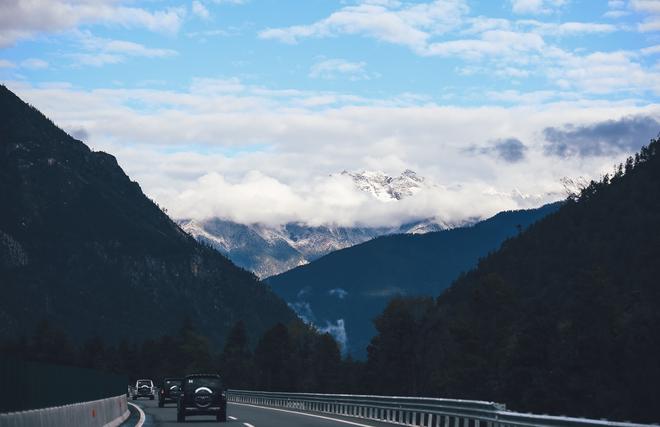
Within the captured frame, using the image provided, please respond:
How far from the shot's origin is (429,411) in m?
33.0

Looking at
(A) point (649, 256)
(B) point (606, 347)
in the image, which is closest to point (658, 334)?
(B) point (606, 347)

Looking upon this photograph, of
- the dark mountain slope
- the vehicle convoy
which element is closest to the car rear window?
the dark mountain slope

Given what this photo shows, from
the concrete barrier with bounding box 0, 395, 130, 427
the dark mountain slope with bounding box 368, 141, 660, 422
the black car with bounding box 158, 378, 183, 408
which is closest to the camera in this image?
the concrete barrier with bounding box 0, 395, 130, 427

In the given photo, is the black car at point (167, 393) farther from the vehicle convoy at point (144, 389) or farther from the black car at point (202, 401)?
the vehicle convoy at point (144, 389)

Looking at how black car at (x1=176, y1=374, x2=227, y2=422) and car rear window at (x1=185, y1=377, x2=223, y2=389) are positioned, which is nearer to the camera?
black car at (x1=176, y1=374, x2=227, y2=422)

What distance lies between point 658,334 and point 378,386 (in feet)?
269

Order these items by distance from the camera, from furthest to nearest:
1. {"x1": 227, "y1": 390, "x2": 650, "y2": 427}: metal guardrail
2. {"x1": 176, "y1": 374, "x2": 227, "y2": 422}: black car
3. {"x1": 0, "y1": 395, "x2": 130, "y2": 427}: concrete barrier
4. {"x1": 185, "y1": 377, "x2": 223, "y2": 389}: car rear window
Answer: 1. {"x1": 185, "y1": 377, "x2": 223, "y2": 389}: car rear window
2. {"x1": 176, "y1": 374, "x2": 227, "y2": 422}: black car
3. {"x1": 227, "y1": 390, "x2": 650, "y2": 427}: metal guardrail
4. {"x1": 0, "y1": 395, "x2": 130, "y2": 427}: concrete barrier

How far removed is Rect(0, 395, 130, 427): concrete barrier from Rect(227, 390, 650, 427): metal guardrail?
872 cm

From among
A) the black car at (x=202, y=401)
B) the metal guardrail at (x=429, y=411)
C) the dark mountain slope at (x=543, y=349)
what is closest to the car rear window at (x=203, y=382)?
the black car at (x=202, y=401)

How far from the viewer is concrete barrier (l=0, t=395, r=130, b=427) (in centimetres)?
1759

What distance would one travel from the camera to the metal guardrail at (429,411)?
20.8 metres

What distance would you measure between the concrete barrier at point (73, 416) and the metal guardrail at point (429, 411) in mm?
8719

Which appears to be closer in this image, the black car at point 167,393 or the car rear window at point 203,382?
the car rear window at point 203,382

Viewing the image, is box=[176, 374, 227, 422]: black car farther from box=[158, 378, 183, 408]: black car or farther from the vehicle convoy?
the vehicle convoy
